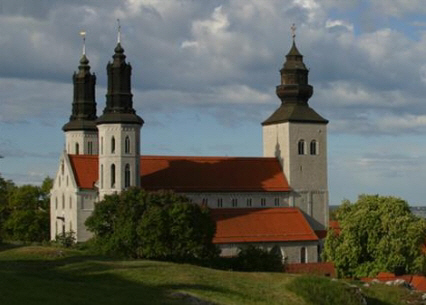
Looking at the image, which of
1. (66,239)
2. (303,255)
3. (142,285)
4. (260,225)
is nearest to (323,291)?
(142,285)

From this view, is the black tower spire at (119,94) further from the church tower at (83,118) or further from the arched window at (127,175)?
the church tower at (83,118)

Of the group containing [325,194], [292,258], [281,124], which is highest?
[281,124]

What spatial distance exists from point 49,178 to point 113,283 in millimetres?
63579

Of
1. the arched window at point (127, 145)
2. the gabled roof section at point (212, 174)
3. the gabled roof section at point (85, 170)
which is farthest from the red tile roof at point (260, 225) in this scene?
the gabled roof section at point (85, 170)

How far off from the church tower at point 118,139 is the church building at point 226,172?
74 mm

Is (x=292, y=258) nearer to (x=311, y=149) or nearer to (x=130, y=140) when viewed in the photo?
(x=311, y=149)

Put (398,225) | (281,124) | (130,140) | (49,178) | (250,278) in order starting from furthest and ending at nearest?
(49,178) < (281,124) < (130,140) < (398,225) < (250,278)

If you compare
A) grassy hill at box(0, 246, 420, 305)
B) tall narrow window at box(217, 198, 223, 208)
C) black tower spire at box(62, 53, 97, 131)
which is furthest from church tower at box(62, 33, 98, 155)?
grassy hill at box(0, 246, 420, 305)

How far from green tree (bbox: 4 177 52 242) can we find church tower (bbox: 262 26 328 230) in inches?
941

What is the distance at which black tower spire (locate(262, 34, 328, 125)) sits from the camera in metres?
72.4

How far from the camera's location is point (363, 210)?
193 feet

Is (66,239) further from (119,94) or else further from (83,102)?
(83,102)

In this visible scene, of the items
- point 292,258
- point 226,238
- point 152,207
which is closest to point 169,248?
point 152,207

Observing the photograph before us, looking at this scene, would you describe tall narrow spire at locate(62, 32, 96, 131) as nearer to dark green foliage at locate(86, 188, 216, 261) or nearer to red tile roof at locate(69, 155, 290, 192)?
red tile roof at locate(69, 155, 290, 192)
